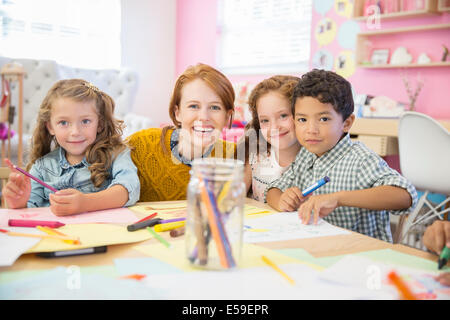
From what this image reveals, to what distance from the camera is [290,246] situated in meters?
0.67

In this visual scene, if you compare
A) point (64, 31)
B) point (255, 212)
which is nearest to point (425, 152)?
point (255, 212)

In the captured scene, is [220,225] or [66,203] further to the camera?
[66,203]

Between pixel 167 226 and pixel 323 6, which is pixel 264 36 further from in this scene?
pixel 167 226

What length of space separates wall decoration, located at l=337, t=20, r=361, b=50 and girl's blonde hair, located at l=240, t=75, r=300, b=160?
282 centimetres

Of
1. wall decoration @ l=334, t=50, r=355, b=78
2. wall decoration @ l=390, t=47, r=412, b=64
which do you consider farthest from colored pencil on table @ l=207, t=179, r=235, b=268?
wall decoration @ l=334, t=50, r=355, b=78

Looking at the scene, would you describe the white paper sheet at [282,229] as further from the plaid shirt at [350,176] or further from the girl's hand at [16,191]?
the girl's hand at [16,191]

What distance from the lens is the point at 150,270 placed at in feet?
1.82

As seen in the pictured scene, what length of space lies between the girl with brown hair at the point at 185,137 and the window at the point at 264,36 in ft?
10.4

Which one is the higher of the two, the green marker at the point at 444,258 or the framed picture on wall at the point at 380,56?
the framed picture on wall at the point at 380,56

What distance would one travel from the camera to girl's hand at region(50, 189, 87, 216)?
0.81 metres

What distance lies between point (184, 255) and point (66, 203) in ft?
1.09

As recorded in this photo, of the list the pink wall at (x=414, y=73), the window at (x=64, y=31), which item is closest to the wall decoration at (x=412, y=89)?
the pink wall at (x=414, y=73)

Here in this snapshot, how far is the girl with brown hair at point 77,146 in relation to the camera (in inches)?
42.8
